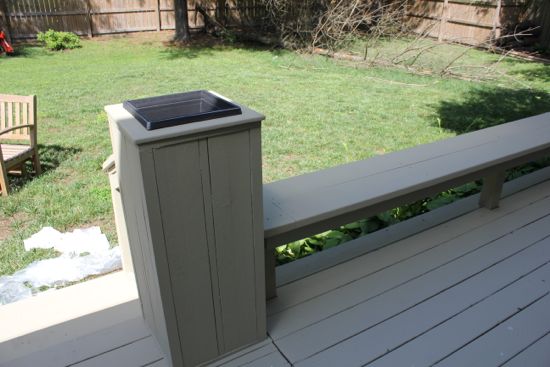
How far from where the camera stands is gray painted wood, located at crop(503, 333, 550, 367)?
185 cm

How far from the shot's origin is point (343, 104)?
738 centimetres

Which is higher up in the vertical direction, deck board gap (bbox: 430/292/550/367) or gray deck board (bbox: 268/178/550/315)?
gray deck board (bbox: 268/178/550/315)

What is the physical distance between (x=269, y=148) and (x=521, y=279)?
3.53 m

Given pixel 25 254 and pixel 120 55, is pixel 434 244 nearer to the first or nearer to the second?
pixel 25 254

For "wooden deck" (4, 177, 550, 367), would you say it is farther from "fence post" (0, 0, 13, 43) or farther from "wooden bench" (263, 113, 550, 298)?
"fence post" (0, 0, 13, 43)

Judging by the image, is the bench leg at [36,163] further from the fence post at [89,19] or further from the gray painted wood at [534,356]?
the fence post at [89,19]

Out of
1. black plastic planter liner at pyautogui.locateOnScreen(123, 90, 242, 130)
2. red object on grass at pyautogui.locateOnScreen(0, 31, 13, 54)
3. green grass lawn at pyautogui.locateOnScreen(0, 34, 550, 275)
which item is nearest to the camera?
black plastic planter liner at pyautogui.locateOnScreen(123, 90, 242, 130)

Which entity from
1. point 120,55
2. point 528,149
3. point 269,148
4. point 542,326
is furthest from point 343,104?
point 120,55

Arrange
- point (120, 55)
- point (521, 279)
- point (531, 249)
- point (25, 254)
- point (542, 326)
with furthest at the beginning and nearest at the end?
point (120, 55)
point (25, 254)
point (531, 249)
point (521, 279)
point (542, 326)

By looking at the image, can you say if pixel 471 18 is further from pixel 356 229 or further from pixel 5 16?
pixel 5 16

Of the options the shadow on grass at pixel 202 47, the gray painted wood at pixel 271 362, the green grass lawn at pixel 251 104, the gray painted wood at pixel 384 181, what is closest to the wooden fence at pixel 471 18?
the green grass lawn at pixel 251 104

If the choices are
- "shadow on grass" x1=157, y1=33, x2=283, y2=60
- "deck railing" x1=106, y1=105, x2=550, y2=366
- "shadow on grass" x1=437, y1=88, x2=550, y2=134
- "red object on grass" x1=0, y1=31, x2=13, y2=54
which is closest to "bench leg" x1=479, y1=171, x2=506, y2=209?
"deck railing" x1=106, y1=105, x2=550, y2=366

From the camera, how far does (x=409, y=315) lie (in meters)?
2.12

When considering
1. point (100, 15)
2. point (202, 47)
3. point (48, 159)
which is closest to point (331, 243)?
point (48, 159)
